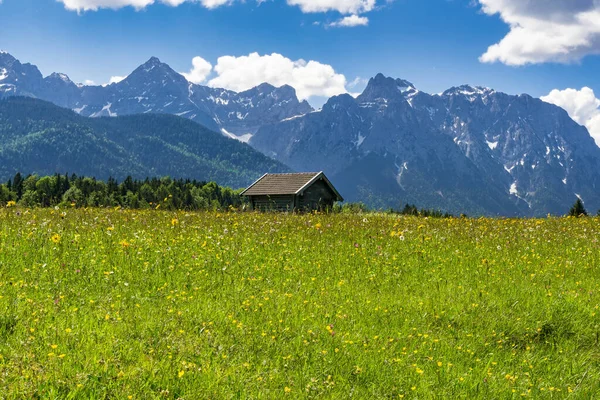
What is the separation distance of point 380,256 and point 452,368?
4.82 meters

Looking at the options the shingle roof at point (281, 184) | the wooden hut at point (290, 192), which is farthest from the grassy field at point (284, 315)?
the shingle roof at point (281, 184)

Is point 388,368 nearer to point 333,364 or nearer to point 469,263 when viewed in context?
point 333,364

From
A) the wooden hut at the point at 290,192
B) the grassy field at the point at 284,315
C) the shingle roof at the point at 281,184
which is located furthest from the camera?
the shingle roof at the point at 281,184

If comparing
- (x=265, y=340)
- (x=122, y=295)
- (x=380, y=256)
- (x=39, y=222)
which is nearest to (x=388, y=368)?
(x=265, y=340)

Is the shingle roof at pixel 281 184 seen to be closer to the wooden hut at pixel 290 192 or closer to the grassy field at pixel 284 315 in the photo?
the wooden hut at pixel 290 192

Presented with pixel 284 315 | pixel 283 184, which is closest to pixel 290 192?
pixel 283 184

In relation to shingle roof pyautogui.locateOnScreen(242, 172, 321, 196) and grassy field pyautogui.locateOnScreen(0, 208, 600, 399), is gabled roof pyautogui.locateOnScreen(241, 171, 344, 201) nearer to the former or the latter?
shingle roof pyautogui.locateOnScreen(242, 172, 321, 196)

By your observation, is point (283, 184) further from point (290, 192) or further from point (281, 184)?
point (290, 192)

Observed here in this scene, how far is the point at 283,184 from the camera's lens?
141ft

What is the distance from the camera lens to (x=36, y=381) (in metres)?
4.77

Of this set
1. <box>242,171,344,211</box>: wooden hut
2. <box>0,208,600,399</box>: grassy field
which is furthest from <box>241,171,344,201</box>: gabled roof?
<box>0,208,600,399</box>: grassy field

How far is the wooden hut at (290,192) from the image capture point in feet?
137

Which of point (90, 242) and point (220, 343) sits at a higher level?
point (90, 242)

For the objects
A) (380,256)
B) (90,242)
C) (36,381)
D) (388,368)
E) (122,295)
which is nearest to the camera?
(36,381)
